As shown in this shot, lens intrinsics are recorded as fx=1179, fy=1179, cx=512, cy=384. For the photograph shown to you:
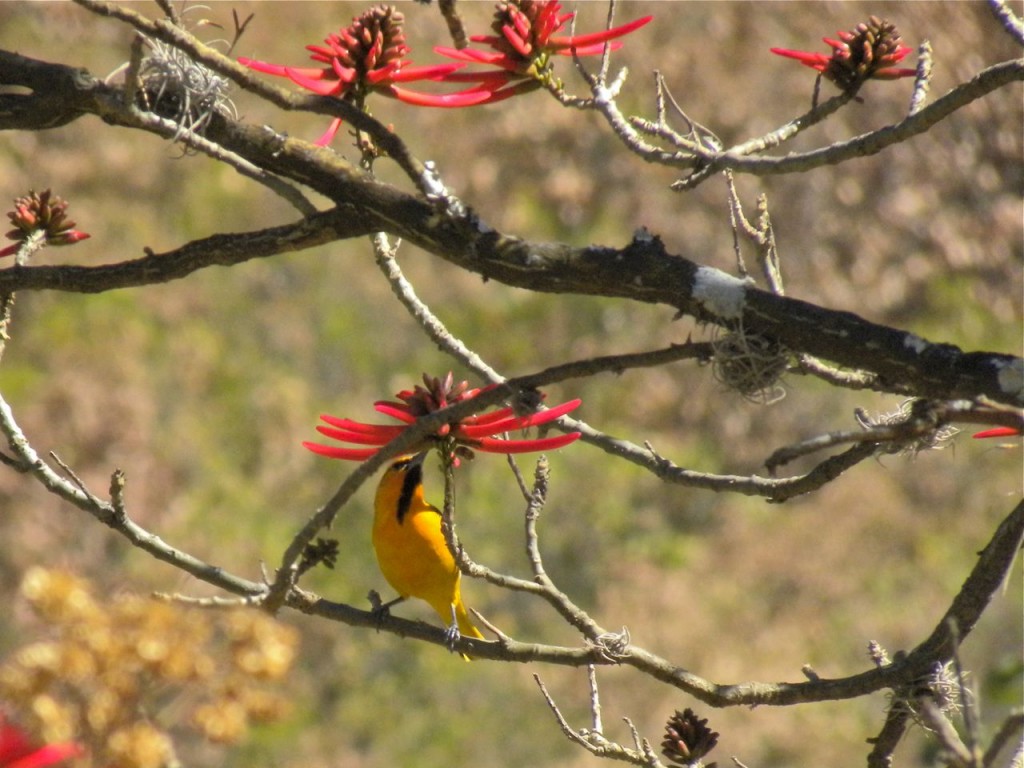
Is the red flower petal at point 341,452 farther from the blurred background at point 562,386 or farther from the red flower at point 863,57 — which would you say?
the blurred background at point 562,386

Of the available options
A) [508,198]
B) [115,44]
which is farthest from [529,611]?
[115,44]

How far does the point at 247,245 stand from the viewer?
158cm

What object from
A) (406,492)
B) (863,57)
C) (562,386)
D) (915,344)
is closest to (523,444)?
(915,344)

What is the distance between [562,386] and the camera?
7301 mm

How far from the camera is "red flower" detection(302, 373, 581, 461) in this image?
1.42 m

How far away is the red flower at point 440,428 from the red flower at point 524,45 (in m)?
0.43

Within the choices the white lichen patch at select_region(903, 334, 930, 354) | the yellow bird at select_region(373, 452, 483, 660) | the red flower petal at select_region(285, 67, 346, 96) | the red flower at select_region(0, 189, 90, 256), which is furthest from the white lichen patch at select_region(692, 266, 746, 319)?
the yellow bird at select_region(373, 452, 483, 660)

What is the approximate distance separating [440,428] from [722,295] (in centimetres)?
38

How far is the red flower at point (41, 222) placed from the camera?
1948 mm

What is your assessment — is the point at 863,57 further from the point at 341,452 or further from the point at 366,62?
the point at 341,452

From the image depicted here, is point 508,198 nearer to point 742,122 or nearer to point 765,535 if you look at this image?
point 742,122

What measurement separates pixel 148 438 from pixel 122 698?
542cm

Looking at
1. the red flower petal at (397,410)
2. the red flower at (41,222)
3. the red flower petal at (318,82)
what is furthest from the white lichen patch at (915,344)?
the red flower at (41,222)

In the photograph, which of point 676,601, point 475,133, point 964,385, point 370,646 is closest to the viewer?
point 964,385
